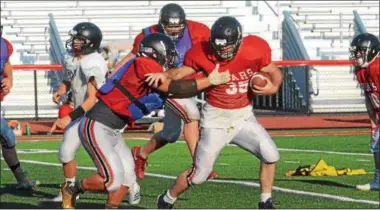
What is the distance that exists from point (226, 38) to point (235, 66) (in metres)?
0.27

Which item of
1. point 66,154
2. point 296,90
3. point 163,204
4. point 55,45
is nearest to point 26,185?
point 66,154

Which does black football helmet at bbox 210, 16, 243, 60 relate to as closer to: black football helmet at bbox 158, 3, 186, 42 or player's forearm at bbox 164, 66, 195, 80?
player's forearm at bbox 164, 66, 195, 80

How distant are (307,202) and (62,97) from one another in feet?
8.94

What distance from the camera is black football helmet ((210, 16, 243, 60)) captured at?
29.5 ft

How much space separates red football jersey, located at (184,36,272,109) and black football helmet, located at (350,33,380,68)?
2484 mm

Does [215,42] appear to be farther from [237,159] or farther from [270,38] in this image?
[270,38]

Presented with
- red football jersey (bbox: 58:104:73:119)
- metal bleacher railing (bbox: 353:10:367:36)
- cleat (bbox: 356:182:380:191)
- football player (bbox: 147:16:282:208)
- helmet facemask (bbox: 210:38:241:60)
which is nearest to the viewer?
helmet facemask (bbox: 210:38:241:60)

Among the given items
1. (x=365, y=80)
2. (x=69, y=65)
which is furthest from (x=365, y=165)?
(x=69, y=65)

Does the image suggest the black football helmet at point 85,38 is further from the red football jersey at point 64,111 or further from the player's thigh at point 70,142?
the player's thigh at point 70,142

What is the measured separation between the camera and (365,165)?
47.8 ft

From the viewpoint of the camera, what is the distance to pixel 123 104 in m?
8.80

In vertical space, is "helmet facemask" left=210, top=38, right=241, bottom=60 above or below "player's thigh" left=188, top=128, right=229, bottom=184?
above

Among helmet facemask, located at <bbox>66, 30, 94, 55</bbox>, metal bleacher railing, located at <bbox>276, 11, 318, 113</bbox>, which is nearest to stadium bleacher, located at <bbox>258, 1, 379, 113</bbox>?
metal bleacher railing, located at <bbox>276, 11, 318, 113</bbox>

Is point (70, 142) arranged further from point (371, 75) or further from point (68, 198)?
point (371, 75)
